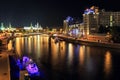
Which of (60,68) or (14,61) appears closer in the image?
(14,61)

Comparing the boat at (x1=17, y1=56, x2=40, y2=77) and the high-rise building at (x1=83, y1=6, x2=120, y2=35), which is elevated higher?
the high-rise building at (x1=83, y1=6, x2=120, y2=35)

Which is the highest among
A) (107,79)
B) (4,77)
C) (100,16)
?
(100,16)

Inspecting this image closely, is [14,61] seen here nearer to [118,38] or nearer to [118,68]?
[118,68]

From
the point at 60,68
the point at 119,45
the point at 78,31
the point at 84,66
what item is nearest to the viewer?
the point at 60,68

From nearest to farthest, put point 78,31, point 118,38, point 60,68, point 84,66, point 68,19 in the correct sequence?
1. point 60,68
2. point 84,66
3. point 118,38
4. point 78,31
5. point 68,19

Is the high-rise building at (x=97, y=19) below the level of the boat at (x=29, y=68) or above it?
above

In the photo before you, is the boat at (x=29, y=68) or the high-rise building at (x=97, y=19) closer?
the boat at (x=29, y=68)

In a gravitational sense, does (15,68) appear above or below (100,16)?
below

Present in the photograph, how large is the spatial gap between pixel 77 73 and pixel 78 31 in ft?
135

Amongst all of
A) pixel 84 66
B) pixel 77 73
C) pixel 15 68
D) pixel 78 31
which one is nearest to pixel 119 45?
pixel 84 66

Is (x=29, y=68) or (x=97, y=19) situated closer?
(x=29, y=68)

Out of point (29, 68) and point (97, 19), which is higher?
point (97, 19)

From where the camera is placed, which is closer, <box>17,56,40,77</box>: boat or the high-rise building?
<box>17,56,40,77</box>: boat

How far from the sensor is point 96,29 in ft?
159
